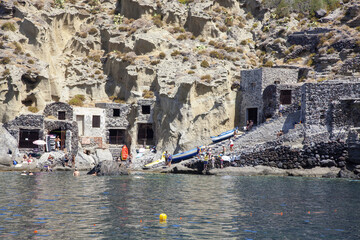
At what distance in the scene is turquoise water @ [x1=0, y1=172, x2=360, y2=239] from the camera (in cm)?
1789

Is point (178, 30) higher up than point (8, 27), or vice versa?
point (178, 30)

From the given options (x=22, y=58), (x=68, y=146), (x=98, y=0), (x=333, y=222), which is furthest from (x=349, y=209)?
(x=98, y=0)

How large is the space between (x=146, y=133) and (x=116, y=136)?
12.5 feet

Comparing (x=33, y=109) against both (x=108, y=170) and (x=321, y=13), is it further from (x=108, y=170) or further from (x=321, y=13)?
(x=321, y=13)

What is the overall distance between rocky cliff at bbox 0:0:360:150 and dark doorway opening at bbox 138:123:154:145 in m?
2.26

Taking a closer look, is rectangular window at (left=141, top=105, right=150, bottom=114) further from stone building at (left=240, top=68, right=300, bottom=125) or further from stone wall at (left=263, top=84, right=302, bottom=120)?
stone wall at (left=263, top=84, right=302, bottom=120)

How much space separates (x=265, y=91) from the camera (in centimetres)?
5591

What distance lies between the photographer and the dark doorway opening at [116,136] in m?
62.3

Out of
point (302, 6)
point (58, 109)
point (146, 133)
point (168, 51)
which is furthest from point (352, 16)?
point (58, 109)

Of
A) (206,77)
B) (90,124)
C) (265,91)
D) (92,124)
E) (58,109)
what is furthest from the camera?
(92,124)

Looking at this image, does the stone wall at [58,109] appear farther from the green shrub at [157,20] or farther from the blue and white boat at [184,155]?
the green shrub at [157,20]

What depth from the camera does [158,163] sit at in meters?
51.8

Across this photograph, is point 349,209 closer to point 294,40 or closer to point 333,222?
point 333,222

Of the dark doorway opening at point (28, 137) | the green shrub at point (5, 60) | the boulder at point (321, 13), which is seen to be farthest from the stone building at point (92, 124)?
the boulder at point (321, 13)
